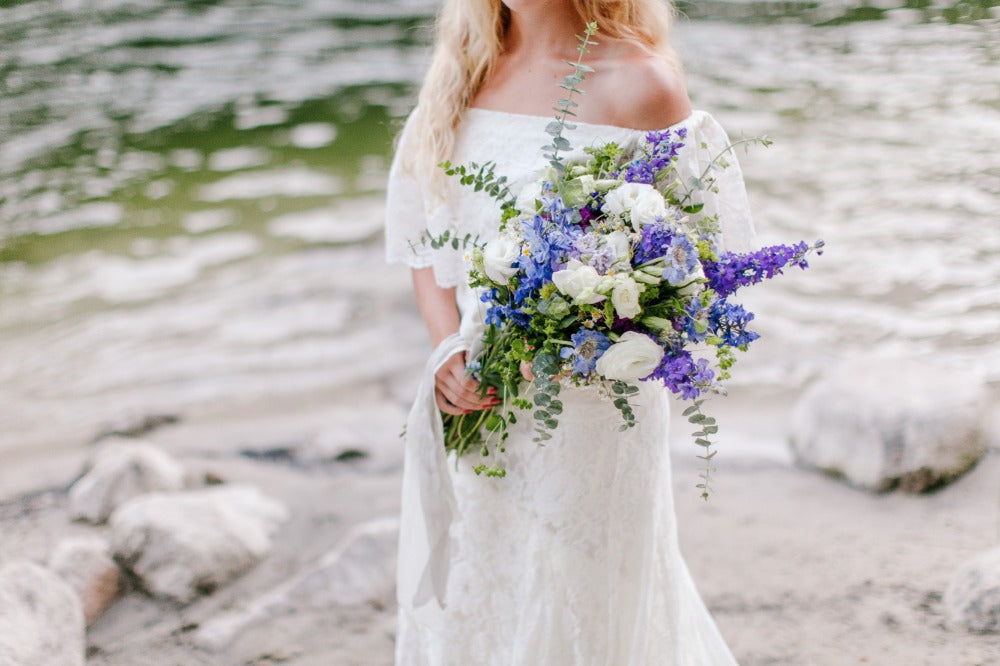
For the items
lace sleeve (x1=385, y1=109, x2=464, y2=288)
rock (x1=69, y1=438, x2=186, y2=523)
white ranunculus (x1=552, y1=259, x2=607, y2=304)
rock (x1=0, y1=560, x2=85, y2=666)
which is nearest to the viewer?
white ranunculus (x1=552, y1=259, x2=607, y2=304)

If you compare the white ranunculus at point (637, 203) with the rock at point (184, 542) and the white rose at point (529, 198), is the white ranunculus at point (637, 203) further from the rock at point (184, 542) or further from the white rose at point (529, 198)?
the rock at point (184, 542)

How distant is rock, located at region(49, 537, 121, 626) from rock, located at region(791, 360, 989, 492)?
9.98 feet

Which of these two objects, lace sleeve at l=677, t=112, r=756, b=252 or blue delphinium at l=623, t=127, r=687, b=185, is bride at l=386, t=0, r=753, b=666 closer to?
lace sleeve at l=677, t=112, r=756, b=252

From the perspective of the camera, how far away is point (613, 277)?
177cm

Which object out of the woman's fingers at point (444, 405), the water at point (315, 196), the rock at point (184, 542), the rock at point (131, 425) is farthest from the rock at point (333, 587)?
the rock at point (131, 425)

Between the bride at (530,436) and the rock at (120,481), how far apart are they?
2.17m

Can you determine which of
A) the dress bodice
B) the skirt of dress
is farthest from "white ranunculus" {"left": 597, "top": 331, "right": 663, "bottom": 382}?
the dress bodice

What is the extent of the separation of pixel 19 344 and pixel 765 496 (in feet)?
16.9

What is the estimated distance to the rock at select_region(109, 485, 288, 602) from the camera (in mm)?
3605

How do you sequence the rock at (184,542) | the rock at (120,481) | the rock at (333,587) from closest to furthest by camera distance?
1. the rock at (333,587)
2. the rock at (184,542)
3. the rock at (120,481)

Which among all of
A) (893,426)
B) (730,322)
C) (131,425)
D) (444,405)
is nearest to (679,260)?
(730,322)

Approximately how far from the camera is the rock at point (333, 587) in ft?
11.2

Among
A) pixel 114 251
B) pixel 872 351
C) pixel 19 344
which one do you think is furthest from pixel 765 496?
pixel 114 251

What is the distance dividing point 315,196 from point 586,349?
7183 millimetres
